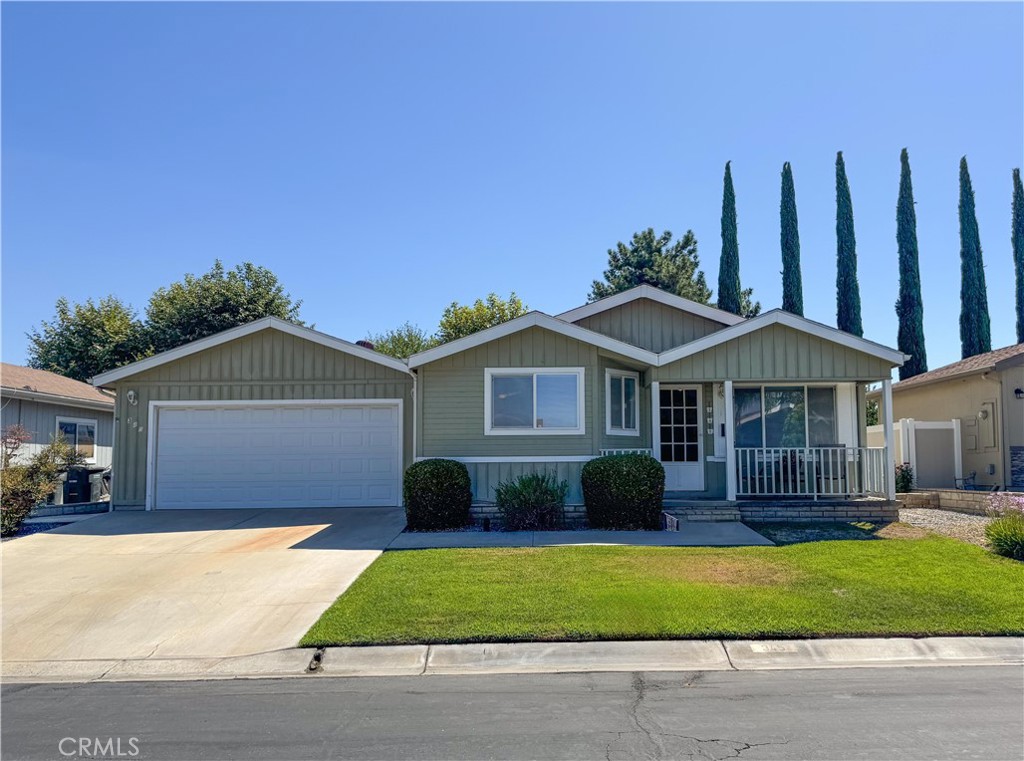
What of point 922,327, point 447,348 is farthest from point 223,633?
point 922,327

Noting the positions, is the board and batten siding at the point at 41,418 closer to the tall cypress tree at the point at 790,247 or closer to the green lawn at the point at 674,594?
the green lawn at the point at 674,594

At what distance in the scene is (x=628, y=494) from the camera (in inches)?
482

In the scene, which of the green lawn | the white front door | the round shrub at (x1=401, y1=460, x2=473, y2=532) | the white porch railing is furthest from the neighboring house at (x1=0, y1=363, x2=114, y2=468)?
the white porch railing

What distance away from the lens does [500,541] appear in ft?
36.9

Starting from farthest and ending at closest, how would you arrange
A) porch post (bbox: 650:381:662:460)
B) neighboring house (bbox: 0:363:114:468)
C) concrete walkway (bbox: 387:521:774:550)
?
1. neighboring house (bbox: 0:363:114:468)
2. porch post (bbox: 650:381:662:460)
3. concrete walkway (bbox: 387:521:774:550)

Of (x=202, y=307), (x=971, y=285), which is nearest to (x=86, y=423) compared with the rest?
(x=202, y=307)

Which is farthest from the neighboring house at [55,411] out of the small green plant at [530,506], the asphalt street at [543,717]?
the asphalt street at [543,717]

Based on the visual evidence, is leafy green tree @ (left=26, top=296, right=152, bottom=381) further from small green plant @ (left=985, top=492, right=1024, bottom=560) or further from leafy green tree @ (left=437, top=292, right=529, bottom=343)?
small green plant @ (left=985, top=492, right=1024, bottom=560)

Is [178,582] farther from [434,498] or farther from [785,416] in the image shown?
[785,416]

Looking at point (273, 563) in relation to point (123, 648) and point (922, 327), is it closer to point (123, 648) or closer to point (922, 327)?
point (123, 648)

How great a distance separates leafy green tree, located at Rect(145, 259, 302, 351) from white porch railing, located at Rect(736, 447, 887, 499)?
2099cm

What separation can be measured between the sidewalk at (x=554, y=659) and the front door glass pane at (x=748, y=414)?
8045mm

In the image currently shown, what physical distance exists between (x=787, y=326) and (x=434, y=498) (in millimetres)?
7025

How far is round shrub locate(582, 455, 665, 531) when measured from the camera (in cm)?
1226
